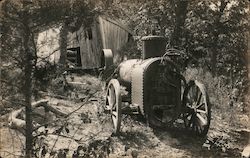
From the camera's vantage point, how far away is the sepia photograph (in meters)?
4.04

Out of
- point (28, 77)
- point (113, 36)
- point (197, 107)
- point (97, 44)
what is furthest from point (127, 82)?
point (97, 44)

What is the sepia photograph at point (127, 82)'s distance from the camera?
159 inches

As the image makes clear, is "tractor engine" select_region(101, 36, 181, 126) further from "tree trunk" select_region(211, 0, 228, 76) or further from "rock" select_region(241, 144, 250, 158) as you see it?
"tree trunk" select_region(211, 0, 228, 76)

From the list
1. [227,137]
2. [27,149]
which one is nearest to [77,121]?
[227,137]

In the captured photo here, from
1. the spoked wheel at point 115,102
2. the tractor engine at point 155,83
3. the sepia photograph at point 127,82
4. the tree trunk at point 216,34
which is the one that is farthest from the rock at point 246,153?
the tree trunk at point 216,34

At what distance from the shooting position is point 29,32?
3.93 m

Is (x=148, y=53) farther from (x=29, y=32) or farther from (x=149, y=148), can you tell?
(x=29, y=32)

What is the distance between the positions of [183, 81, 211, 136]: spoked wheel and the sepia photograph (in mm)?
19

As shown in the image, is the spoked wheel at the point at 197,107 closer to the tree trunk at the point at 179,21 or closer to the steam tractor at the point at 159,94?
the steam tractor at the point at 159,94

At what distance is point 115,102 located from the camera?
8.09 m

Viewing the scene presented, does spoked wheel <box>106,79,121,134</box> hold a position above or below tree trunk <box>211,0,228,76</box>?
below

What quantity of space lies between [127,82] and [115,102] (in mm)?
800

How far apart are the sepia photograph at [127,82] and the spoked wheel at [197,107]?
2cm

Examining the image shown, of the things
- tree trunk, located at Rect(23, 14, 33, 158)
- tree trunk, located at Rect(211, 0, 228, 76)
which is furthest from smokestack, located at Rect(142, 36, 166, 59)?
Result: tree trunk, located at Rect(23, 14, 33, 158)
